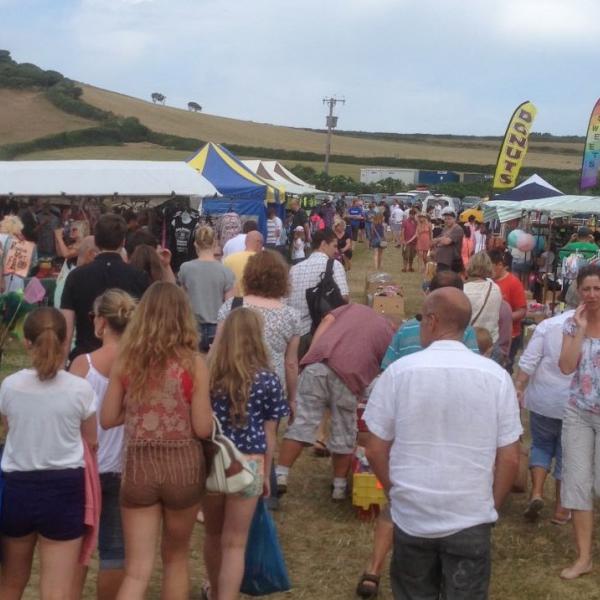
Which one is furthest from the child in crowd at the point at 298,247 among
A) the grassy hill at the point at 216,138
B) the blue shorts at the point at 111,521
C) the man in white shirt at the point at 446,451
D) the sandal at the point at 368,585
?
the grassy hill at the point at 216,138

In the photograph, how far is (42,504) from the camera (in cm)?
346

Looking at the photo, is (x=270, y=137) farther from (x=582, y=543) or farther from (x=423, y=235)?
(x=582, y=543)

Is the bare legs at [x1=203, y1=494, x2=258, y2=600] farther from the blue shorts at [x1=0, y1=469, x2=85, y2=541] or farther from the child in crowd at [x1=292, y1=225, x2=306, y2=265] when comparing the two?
the child in crowd at [x1=292, y1=225, x2=306, y2=265]

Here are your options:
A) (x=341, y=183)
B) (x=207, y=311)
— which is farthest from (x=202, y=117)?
Answer: (x=207, y=311)

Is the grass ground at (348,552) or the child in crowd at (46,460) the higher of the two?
the child in crowd at (46,460)

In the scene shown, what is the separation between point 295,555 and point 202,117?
80431 millimetres

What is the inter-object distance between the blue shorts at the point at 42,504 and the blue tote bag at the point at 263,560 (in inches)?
40.5

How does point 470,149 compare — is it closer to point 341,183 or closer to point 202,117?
point 202,117

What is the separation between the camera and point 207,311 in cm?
690

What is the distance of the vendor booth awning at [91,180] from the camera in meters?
11.4

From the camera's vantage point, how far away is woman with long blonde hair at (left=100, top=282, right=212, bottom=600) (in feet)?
11.6

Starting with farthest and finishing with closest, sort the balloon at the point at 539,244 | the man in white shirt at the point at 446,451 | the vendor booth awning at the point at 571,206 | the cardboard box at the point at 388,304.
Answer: the balloon at the point at 539,244, the vendor booth awning at the point at 571,206, the cardboard box at the point at 388,304, the man in white shirt at the point at 446,451

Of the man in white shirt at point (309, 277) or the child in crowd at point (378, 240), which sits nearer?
the man in white shirt at point (309, 277)

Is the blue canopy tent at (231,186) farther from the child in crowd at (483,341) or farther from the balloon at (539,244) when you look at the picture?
the child in crowd at (483,341)
